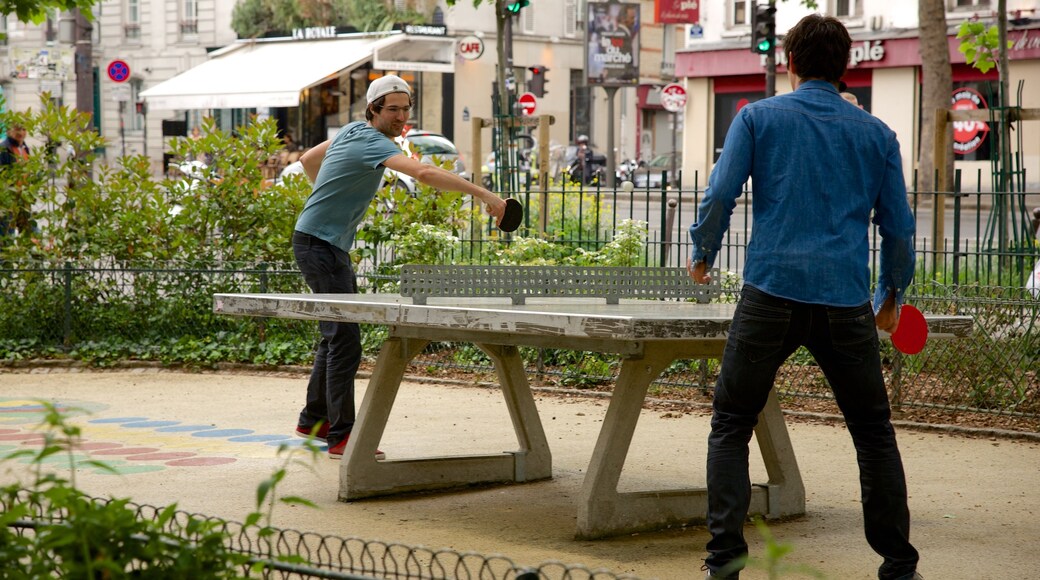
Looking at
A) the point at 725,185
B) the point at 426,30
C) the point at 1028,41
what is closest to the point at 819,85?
the point at 725,185

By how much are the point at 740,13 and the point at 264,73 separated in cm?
1362

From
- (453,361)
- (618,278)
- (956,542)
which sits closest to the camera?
(956,542)

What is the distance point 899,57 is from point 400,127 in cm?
3069

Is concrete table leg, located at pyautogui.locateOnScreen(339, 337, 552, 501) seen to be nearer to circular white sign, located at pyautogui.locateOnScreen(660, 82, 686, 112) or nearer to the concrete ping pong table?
the concrete ping pong table

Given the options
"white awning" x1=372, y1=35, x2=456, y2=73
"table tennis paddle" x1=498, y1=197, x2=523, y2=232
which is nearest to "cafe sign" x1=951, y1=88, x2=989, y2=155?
"table tennis paddle" x1=498, y1=197, x2=523, y2=232

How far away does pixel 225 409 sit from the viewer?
26.9 feet

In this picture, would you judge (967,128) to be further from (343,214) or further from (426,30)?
(343,214)

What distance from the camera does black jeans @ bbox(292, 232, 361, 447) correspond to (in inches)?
253

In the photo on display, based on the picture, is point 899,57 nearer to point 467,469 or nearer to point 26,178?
point 26,178

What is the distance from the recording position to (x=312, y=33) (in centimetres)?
4156

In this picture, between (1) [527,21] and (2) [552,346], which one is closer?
(2) [552,346]

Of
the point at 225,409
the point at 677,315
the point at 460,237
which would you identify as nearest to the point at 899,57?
the point at 460,237

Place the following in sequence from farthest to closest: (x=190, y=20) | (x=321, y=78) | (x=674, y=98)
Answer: (x=190, y=20), (x=674, y=98), (x=321, y=78)

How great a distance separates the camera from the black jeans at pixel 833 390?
4.07 meters
